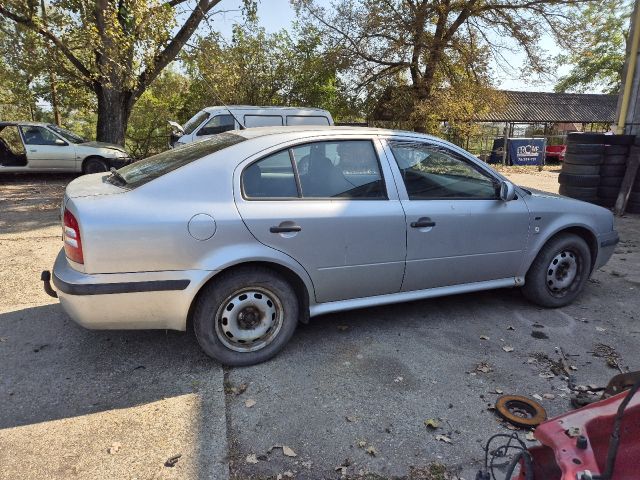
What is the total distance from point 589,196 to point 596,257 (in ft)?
17.2

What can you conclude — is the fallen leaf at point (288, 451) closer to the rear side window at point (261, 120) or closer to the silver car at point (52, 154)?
the rear side window at point (261, 120)

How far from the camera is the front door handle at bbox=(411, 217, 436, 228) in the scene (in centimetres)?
363

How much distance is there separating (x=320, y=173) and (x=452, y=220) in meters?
1.16

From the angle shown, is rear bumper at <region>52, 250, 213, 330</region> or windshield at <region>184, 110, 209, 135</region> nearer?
rear bumper at <region>52, 250, 213, 330</region>

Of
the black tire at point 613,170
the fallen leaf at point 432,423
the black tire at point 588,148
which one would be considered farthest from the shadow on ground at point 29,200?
the black tire at point 613,170

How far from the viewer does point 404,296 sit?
3.80 metres

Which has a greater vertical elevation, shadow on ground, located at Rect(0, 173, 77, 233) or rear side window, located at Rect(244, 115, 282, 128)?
rear side window, located at Rect(244, 115, 282, 128)

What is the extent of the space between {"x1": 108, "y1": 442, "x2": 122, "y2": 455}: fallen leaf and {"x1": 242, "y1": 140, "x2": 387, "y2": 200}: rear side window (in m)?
1.67

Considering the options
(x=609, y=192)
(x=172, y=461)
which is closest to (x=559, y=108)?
(x=609, y=192)

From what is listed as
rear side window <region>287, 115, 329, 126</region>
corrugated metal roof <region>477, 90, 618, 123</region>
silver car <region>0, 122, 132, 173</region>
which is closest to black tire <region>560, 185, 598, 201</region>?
rear side window <region>287, 115, 329, 126</region>

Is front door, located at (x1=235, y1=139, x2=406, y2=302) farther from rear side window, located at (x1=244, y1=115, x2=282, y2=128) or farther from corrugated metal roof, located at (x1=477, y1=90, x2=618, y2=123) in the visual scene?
corrugated metal roof, located at (x1=477, y1=90, x2=618, y2=123)

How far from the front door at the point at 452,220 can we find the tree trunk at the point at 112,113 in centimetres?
1250

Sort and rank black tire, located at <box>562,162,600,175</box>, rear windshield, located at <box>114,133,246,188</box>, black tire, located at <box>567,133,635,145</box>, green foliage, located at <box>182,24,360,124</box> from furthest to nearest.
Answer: green foliage, located at <box>182,24,360,124</box>, black tire, located at <box>562,162,600,175</box>, black tire, located at <box>567,133,635,145</box>, rear windshield, located at <box>114,133,246,188</box>

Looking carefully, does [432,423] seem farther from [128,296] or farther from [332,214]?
[128,296]
